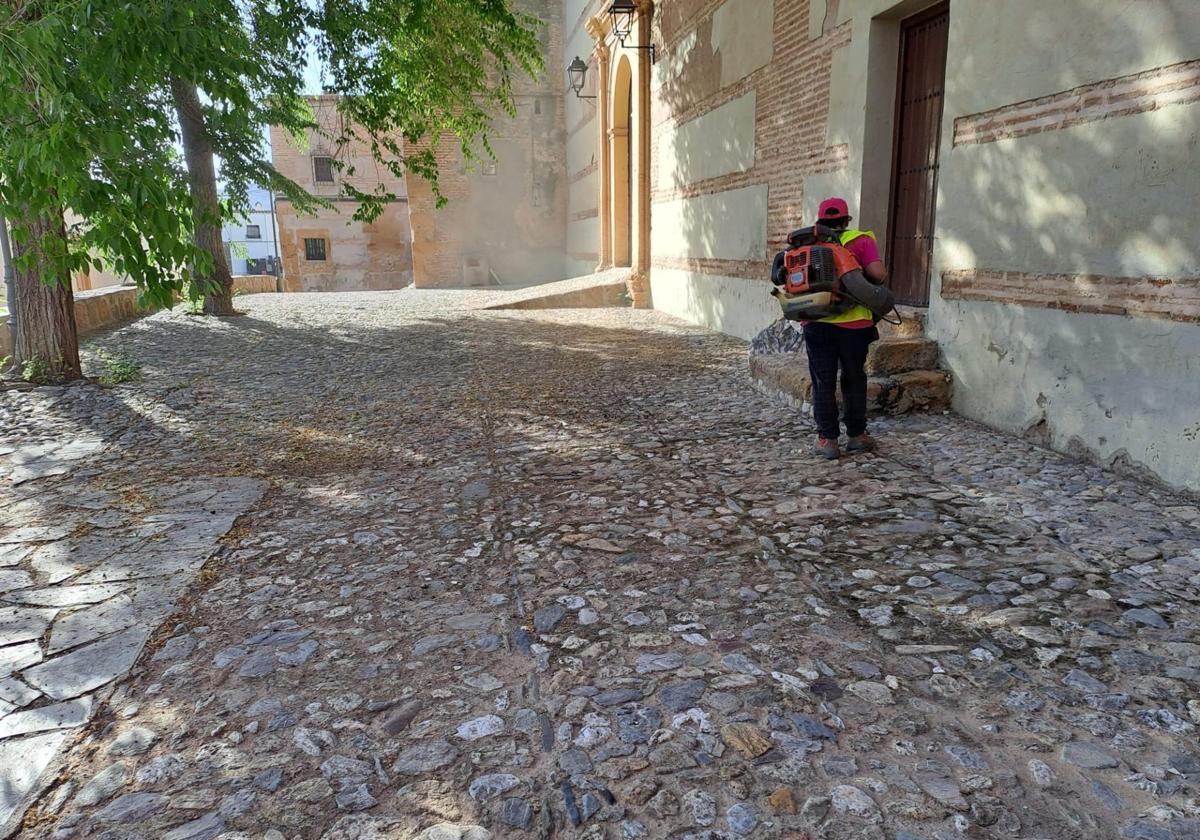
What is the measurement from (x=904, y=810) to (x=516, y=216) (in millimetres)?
25485

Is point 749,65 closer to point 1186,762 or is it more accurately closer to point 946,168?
point 946,168

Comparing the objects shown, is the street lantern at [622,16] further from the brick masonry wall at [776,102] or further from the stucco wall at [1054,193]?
the stucco wall at [1054,193]

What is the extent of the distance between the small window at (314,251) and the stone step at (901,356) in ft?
101

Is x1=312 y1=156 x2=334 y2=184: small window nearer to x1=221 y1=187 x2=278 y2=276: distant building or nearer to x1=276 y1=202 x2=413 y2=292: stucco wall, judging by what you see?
x1=276 y1=202 x2=413 y2=292: stucco wall

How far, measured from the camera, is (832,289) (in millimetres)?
4402

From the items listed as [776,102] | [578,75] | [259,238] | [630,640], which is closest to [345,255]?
[578,75]

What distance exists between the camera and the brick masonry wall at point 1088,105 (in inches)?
149

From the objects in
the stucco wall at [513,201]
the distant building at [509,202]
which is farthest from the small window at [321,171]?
the stucco wall at [513,201]

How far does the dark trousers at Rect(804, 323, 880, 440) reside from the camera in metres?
4.61

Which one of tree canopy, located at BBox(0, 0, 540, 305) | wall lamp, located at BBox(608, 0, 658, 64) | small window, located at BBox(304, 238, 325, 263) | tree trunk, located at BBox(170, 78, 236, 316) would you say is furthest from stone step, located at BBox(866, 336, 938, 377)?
small window, located at BBox(304, 238, 325, 263)

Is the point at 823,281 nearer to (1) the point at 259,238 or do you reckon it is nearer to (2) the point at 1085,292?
(2) the point at 1085,292

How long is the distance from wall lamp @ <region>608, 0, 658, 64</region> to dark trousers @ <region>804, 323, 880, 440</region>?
10121 millimetres

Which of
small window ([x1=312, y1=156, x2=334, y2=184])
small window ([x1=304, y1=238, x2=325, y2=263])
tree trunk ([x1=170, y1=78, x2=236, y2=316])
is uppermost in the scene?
small window ([x1=312, y1=156, x2=334, y2=184])

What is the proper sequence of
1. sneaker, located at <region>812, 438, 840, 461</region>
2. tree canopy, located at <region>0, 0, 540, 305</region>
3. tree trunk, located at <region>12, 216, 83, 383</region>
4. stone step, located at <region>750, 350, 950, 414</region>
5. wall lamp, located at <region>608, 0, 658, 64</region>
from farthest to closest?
wall lamp, located at <region>608, 0, 658, 64</region> < tree trunk, located at <region>12, 216, 83, 383</region> < stone step, located at <region>750, 350, 950, 414</region> < sneaker, located at <region>812, 438, 840, 461</region> < tree canopy, located at <region>0, 0, 540, 305</region>
